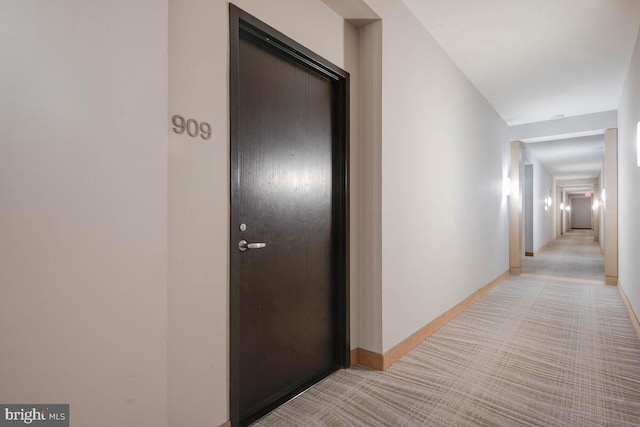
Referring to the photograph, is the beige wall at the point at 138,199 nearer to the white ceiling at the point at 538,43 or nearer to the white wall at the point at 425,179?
the white wall at the point at 425,179

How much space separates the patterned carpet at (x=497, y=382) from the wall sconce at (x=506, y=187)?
2.76 m

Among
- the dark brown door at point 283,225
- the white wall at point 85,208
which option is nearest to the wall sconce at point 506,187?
the dark brown door at point 283,225

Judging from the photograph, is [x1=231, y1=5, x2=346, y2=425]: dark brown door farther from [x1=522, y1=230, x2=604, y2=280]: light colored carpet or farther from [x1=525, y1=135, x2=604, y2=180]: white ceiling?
[x1=525, y1=135, x2=604, y2=180]: white ceiling

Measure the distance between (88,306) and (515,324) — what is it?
376cm

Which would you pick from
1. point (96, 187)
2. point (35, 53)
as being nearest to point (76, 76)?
point (35, 53)

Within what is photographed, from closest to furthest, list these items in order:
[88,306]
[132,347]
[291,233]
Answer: [88,306]
[132,347]
[291,233]

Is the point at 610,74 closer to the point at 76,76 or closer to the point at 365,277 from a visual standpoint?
the point at 365,277

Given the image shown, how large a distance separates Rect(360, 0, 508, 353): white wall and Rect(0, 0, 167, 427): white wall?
1.69 m

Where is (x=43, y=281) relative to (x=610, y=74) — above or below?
below

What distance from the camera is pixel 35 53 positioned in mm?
969

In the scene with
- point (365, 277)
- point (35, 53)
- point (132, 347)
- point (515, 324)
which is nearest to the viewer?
point (35, 53)

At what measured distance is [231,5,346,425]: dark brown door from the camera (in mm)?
1823

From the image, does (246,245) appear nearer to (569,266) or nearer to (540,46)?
(540,46)

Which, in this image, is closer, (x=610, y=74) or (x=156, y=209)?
(x=156, y=209)
